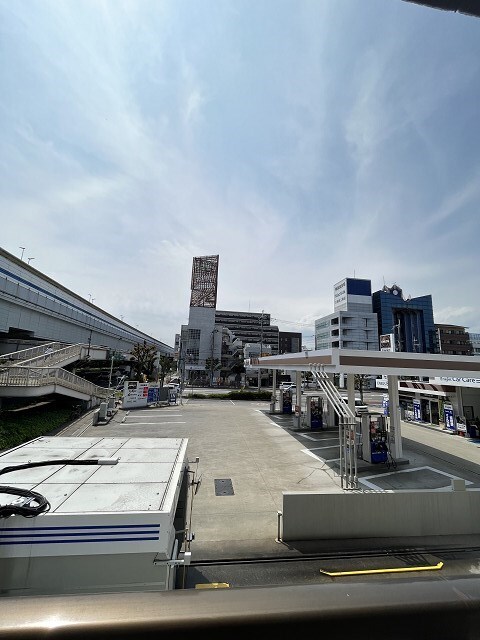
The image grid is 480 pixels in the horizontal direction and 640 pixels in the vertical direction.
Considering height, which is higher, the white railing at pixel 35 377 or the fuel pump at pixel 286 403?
the white railing at pixel 35 377

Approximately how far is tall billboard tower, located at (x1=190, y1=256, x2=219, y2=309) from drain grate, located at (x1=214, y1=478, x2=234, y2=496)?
204 feet

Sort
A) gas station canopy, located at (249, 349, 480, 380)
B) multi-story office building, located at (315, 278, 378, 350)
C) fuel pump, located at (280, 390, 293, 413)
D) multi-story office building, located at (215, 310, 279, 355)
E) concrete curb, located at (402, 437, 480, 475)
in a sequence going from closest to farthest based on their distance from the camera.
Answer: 1. gas station canopy, located at (249, 349, 480, 380)
2. concrete curb, located at (402, 437, 480, 475)
3. fuel pump, located at (280, 390, 293, 413)
4. multi-story office building, located at (315, 278, 378, 350)
5. multi-story office building, located at (215, 310, 279, 355)

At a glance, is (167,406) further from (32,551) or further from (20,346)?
(32,551)

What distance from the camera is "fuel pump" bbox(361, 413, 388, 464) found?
1320 centimetres

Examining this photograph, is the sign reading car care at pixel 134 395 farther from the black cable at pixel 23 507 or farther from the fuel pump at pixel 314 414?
the black cable at pixel 23 507

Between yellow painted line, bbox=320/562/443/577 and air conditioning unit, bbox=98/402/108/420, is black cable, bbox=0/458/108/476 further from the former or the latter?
air conditioning unit, bbox=98/402/108/420

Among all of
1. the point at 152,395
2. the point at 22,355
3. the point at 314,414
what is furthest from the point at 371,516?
the point at 22,355

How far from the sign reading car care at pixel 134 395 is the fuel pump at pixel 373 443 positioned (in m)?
19.4

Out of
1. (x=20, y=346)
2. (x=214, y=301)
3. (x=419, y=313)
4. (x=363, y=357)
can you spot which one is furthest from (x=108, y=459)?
(x=419, y=313)

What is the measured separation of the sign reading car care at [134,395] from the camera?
1041 inches

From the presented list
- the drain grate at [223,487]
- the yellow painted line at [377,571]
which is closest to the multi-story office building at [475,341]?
the drain grate at [223,487]

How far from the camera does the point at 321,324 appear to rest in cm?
7944

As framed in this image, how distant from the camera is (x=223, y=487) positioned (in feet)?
34.6

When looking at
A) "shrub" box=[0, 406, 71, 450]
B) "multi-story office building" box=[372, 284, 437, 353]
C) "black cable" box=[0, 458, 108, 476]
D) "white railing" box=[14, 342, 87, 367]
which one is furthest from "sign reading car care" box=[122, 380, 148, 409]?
"multi-story office building" box=[372, 284, 437, 353]
